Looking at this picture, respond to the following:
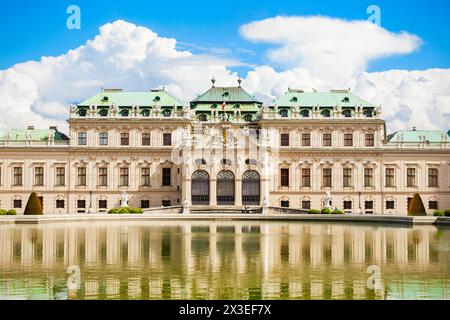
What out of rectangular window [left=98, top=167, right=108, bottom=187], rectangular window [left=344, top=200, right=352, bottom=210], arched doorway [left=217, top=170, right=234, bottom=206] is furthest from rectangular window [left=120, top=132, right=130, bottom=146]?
rectangular window [left=344, top=200, right=352, bottom=210]

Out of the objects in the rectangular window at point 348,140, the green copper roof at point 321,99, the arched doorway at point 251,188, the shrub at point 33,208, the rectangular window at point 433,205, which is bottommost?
the rectangular window at point 433,205

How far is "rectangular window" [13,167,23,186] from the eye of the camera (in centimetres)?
7412

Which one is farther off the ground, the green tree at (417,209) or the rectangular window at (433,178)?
the rectangular window at (433,178)

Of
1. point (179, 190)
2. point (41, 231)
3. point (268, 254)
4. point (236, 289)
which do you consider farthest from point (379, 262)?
point (179, 190)

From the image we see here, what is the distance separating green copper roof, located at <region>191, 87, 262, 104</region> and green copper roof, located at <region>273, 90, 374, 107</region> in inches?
156

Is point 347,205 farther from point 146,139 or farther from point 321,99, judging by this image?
point 146,139

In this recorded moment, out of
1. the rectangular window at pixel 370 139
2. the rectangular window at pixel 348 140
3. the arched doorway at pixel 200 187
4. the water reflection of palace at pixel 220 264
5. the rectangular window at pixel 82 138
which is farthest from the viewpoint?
the rectangular window at pixel 82 138

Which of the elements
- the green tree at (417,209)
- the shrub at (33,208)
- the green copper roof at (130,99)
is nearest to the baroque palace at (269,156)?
the green copper roof at (130,99)

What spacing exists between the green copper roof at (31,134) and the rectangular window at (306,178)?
Result: 2862cm

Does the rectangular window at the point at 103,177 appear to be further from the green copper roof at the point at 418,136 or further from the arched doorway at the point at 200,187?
the green copper roof at the point at 418,136

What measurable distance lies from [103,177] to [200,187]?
39.5ft

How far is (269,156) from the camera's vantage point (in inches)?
2847

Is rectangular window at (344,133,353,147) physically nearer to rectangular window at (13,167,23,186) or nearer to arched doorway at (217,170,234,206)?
arched doorway at (217,170,234,206)

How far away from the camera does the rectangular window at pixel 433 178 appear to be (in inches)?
2894
